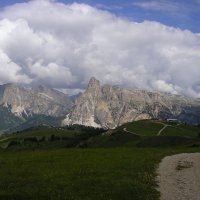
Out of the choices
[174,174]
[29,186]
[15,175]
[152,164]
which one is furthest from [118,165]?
[29,186]

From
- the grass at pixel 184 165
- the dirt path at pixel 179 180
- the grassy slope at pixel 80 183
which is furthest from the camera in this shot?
the grass at pixel 184 165

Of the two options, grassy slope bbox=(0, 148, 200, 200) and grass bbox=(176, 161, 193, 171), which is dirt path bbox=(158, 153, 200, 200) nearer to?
grass bbox=(176, 161, 193, 171)

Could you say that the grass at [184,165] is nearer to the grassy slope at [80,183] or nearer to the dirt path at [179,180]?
the dirt path at [179,180]

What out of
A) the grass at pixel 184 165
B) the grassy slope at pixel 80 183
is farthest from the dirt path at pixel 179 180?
the grassy slope at pixel 80 183

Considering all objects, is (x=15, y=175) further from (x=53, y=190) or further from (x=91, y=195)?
(x=91, y=195)

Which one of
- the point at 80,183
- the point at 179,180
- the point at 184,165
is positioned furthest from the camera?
the point at 184,165

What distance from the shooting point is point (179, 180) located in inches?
1844

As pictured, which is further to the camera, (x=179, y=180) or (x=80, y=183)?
(x=179, y=180)

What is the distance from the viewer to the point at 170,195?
37.6 meters

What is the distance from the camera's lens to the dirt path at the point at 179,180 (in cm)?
3778

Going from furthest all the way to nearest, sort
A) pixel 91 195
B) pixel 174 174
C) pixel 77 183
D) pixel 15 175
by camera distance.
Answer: pixel 174 174 → pixel 15 175 → pixel 77 183 → pixel 91 195

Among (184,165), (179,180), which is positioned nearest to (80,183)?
(179,180)

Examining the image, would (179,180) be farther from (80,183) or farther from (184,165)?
(184,165)

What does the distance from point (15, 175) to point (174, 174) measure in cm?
1926
